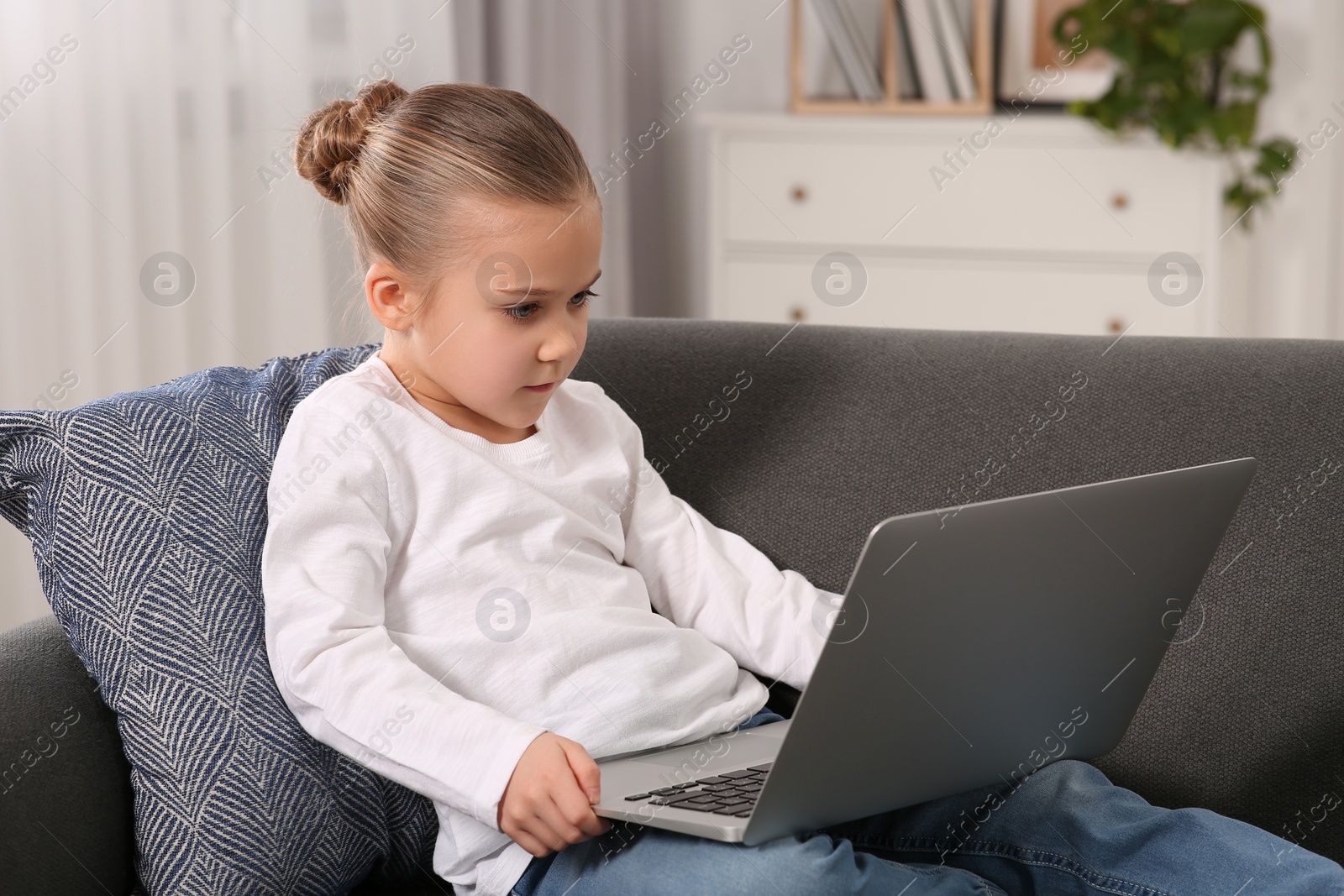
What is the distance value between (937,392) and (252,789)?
2.29 ft

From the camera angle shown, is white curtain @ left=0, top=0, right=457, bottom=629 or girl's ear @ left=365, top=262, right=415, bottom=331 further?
white curtain @ left=0, top=0, right=457, bottom=629

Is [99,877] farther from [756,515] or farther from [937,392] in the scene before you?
[937,392]

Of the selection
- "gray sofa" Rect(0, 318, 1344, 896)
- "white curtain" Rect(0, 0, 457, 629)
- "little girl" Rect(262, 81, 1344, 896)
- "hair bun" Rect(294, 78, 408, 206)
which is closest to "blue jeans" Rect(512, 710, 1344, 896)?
"little girl" Rect(262, 81, 1344, 896)

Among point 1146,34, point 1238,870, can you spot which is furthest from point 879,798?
point 1146,34

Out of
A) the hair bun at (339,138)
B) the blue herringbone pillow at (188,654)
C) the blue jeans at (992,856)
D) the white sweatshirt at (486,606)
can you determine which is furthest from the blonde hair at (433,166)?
the blue jeans at (992,856)

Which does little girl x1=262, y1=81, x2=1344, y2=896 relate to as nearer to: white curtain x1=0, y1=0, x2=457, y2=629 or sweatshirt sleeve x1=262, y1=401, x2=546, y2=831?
sweatshirt sleeve x1=262, y1=401, x2=546, y2=831

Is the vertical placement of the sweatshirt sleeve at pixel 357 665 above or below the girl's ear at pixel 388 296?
below

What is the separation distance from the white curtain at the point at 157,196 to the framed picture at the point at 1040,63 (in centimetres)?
144

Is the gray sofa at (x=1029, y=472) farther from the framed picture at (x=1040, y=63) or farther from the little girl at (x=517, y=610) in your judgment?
the framed picture at (x=1040, y=63)

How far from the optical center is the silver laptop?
0.68 meters

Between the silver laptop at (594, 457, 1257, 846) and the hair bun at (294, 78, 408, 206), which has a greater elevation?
the hair bun at (294, 78, 408, 206)

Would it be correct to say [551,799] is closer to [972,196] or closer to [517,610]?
[517,610]

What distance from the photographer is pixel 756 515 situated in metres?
1.19

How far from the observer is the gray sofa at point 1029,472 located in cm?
101
